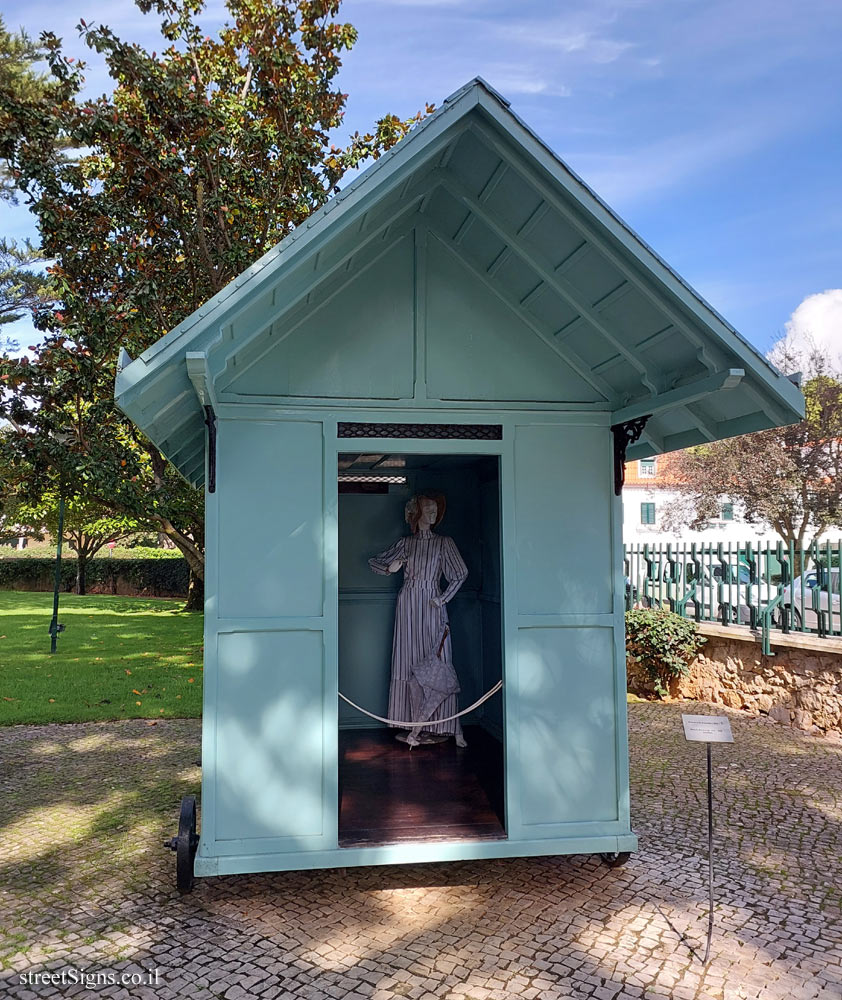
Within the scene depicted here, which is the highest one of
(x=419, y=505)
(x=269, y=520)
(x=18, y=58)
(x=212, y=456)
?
(x=18, y=58)

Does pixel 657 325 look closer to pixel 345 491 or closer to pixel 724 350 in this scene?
pixel 724 350

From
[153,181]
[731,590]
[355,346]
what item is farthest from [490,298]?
[731,590]

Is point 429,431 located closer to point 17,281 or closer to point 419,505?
point 419,505

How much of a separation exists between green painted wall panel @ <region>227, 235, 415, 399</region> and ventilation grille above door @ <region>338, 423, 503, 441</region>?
19 cm

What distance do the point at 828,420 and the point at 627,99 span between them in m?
15.5

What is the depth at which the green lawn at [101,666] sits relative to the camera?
11.3 meters

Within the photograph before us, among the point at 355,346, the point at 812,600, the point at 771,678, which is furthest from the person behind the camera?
the point at 771,678

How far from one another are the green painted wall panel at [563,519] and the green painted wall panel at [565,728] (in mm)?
232

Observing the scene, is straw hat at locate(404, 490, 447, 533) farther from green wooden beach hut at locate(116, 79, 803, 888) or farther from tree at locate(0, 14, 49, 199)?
tree at locate(0, 14, 49, 199)

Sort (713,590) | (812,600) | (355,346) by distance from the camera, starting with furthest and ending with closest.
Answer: (713,590) < (812,600) < (355,346)

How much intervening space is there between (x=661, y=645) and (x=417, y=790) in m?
6.60

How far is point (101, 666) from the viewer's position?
14.6 meters

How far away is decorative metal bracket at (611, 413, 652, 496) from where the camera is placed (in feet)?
16.5

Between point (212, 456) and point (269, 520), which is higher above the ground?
point (212, 456)
